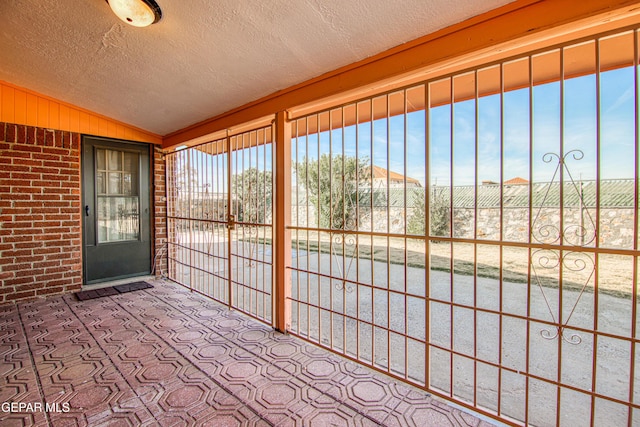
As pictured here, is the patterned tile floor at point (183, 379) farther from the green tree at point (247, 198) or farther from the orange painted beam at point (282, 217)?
the green tree at point (247, 198)

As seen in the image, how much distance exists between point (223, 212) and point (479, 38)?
3.13 metres

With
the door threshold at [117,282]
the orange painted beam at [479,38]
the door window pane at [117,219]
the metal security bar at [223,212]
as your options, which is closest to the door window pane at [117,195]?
the door window pane at [117,219]

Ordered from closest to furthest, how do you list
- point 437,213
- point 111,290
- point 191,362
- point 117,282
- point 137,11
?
point 137,11 < point 191,362 < point 111,290 < point 117,282 < point 437,213

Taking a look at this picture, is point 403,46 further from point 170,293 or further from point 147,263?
point 147,263

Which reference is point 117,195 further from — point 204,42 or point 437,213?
point 437,213

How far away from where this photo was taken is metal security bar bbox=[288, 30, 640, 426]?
1.42 metres

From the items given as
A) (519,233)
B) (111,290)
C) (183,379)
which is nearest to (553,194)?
(519,233)

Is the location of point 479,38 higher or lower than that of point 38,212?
higher

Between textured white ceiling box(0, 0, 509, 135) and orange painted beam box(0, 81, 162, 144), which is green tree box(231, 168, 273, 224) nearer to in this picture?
textured white ceiling box(0, 0, 509, 135)

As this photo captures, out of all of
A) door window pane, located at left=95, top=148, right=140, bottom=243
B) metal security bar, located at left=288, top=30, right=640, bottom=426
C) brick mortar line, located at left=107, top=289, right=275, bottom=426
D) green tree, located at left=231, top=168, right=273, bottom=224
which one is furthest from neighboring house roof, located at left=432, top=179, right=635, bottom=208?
door window pane, located at left=95, top=148, right=140, bottom=243

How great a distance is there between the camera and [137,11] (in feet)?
5.59

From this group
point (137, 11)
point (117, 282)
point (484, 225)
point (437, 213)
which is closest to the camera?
point (137, 11)

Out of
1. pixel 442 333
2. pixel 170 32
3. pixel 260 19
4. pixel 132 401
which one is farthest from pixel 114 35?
pixel 442 333

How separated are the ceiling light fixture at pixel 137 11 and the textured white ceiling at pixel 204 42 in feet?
0.20
